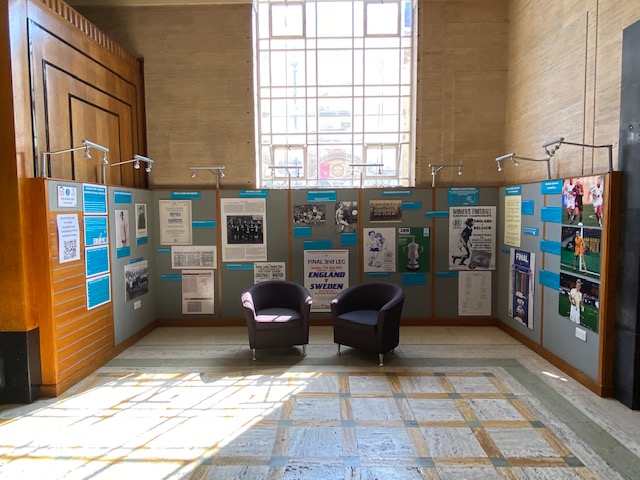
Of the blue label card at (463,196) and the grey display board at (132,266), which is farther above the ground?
the blue label card at (463,196)

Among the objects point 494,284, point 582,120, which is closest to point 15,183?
point 582,120

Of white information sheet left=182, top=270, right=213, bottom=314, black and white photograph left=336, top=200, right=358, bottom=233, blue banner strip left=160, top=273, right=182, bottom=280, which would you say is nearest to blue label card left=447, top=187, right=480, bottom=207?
black and white photograph left=336, top=200, right=358, bottom=233

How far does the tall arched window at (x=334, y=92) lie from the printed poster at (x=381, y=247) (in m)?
0.88

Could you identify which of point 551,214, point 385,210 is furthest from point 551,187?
point 385,210

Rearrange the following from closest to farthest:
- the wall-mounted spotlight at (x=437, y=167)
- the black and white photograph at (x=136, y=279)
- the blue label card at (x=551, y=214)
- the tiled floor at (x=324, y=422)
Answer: the tiled floor at (x=324, y=422) → the blue label card at (x=551, y=214) → the black and white photograph at (x=136, y=279) → the wall-mounted spotlight at (x=437, y=167)

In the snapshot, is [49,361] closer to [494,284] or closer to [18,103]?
[18,103]

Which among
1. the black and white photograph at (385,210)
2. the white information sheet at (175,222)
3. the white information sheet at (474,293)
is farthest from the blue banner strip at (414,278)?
the white information sheet at (175,222)

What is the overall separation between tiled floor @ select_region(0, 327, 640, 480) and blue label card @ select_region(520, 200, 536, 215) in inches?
66.8

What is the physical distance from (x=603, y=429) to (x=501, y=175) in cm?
384

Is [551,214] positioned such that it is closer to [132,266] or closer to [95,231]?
[95,231]

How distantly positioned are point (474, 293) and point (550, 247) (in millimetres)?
1652

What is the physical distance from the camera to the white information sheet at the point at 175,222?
598cm

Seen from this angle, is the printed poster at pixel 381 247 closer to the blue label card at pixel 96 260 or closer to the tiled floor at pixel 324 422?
the tiled floor at pixel 324 422

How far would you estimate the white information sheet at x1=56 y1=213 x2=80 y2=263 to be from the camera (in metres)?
3.82
